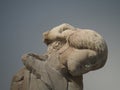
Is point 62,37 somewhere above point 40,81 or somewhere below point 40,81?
above

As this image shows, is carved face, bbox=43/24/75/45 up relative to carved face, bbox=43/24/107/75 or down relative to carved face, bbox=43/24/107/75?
up

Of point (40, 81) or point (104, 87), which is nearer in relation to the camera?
point (40, 81)

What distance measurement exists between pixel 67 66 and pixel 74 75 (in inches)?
1.8

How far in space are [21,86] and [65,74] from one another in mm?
181

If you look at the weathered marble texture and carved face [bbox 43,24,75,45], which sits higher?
carved face [bbox 43,24,75,45]

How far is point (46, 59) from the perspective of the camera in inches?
52.4

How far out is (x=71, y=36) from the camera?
130 cm

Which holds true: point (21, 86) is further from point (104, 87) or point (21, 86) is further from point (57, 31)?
point (104, 87)

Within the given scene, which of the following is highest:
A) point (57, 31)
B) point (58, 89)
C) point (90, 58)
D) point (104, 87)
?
point (57, 31)

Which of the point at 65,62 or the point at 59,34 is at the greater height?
the point at 59,34

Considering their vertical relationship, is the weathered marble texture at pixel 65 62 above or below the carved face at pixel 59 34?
below

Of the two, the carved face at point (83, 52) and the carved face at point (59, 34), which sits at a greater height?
the carved face at point (59, 34)

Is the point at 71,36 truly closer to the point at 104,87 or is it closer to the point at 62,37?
the point at 62,37

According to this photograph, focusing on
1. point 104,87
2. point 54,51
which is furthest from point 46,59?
point 104,87
